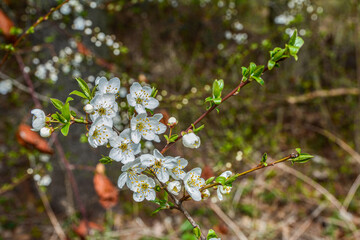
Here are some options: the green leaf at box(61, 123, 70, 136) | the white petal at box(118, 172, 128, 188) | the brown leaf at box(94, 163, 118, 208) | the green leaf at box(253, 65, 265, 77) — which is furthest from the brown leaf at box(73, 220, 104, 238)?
the green leaf at box(253, 65, 265, 77)

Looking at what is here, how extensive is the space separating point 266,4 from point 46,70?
3.28 metres

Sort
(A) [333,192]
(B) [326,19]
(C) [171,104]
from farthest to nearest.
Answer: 1. (B) [326,19]
2. (A) [333,192]
3. (C) [171,104]

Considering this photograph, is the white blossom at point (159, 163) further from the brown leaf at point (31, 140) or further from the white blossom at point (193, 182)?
the brown leaf at point (31, 140)

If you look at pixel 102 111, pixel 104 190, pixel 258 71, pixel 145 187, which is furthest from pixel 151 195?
pixel 104 190

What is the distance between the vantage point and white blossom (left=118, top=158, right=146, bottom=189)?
1015mm

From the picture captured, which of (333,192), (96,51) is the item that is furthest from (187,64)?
(333,192)

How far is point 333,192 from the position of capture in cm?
336

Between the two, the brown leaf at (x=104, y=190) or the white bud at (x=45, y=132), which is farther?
the brown leaf at (x=104, y=190)

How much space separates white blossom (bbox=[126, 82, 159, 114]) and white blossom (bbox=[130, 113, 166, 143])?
34 mm

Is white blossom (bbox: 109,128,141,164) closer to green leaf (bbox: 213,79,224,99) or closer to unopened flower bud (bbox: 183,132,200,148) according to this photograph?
unopened flower bud (bbox: 183,132,200,148)

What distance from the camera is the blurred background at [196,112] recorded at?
9.00 feet

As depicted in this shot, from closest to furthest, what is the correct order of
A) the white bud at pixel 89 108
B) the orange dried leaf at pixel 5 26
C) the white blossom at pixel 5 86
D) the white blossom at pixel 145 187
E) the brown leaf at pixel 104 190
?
the white bud at pixel 89 108
the white blossom at pixel 145 187
the orange dried leaf at pixel 5 26
the brown leaf at pixel 104 190
the white blossom at pixel 5 86

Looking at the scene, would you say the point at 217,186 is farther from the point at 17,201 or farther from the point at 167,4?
the point at 167,4

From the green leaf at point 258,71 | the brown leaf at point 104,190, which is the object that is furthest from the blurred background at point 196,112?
the green leaf at point 258,71
